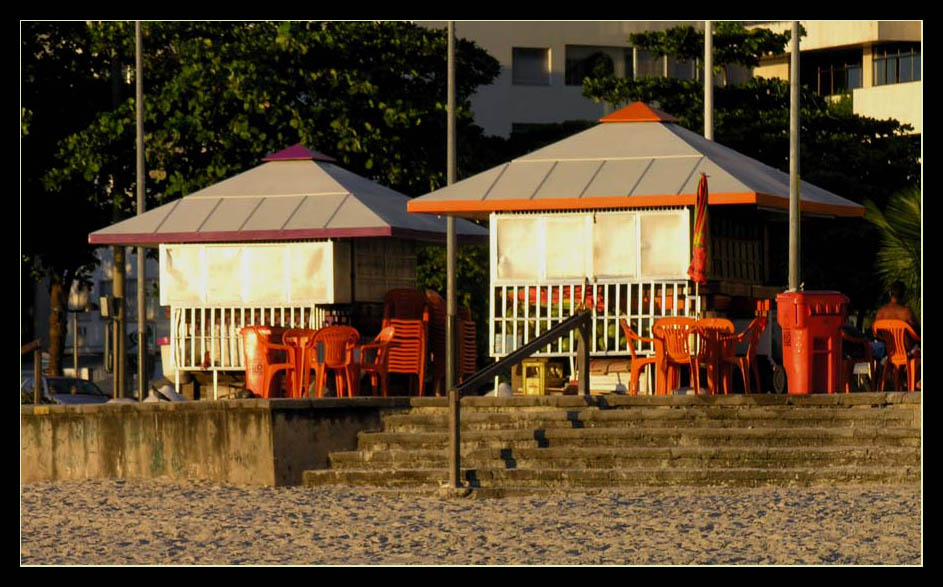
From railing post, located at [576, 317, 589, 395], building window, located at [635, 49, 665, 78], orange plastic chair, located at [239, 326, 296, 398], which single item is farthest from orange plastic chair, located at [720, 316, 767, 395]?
building window, located at [635, 49, 665, 78]

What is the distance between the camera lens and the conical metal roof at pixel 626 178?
2355 centimetres

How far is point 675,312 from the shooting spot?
953 inches

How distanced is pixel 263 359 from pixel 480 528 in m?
8.37

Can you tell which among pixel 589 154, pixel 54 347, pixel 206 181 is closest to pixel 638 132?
pixel 589 154

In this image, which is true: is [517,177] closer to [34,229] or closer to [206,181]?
[206,181]

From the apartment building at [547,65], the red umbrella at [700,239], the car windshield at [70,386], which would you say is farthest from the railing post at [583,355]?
the apartment building at [547,65]

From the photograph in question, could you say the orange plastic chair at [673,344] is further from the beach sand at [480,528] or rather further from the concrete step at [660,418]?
the beach sand at [480,528]

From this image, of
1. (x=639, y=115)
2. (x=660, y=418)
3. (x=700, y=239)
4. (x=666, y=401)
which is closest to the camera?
(x=660, y=418)

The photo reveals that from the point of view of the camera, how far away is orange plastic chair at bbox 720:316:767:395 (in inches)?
864

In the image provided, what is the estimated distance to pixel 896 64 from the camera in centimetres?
7231

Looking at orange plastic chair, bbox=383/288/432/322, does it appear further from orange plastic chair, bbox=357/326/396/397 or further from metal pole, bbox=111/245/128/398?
metal pole, bbox=111/245/128/398

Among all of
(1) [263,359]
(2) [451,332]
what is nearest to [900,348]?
(2) [451,332]

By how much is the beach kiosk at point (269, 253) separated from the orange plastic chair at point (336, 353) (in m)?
2.56

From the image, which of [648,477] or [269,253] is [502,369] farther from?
[269,253]
